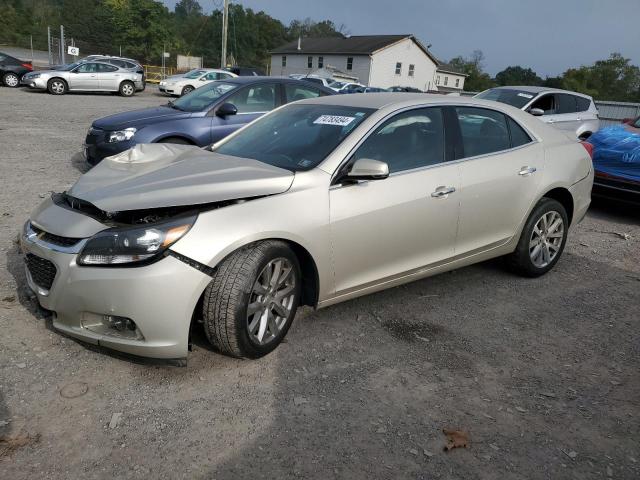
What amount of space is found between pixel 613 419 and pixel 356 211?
1902 millimetres

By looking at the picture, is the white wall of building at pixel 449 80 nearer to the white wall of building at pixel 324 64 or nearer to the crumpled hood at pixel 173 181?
the white wall of building at pixel 324 64

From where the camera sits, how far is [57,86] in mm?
21766

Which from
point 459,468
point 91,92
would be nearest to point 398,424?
point 459,468

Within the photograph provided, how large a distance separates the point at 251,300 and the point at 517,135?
9.55 feet

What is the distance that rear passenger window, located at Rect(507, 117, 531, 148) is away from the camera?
4652mm

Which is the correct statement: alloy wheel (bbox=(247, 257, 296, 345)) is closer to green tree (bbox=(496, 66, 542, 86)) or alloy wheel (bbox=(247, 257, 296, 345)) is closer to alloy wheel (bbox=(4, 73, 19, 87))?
alloy wheel (bbox=(4, 73, 19, 87))

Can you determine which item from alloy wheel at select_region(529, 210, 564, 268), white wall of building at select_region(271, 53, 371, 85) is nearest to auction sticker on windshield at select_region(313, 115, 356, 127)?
alloy wheel at select_region(529, 210, 564, 268)

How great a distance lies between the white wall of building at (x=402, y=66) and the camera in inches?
2208

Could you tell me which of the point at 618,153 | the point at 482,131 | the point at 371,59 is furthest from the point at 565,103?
the point at 371,59

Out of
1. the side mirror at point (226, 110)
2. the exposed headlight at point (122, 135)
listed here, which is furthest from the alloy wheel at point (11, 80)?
the side mirror at point (226, 110)

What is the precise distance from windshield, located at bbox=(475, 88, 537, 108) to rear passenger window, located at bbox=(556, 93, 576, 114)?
780 millimetres

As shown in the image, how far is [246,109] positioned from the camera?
8102mm

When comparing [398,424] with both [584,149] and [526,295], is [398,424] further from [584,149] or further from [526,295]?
[584,149]

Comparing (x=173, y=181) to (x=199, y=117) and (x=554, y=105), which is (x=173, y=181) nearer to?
(x=199, y=117)
